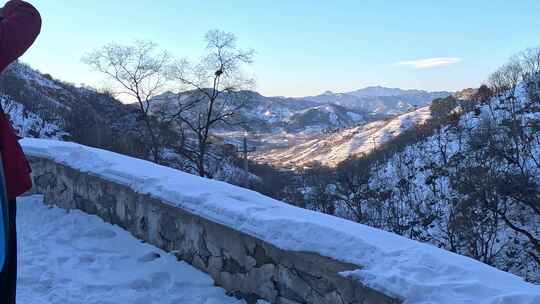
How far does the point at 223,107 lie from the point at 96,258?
32.2m

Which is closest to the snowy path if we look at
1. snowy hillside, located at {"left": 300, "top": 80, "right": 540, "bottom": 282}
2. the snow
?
the snow

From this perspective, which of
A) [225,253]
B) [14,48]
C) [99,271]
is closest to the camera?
[14,48]

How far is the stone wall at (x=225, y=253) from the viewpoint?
10.6ft

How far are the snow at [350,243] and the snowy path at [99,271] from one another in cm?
50

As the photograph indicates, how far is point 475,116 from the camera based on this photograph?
47438mm

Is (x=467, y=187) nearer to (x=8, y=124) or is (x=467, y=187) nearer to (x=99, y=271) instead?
(x=99, y=271)

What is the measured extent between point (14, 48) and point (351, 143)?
4714 inches

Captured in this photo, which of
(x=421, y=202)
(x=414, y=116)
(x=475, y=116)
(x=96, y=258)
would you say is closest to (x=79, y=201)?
(x=96, y=258)

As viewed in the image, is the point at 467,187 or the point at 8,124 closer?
the point at 8,124

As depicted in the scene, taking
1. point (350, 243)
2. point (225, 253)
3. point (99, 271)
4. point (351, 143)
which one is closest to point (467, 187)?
point (225, 253)

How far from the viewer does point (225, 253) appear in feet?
13.5

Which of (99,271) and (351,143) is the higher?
(99,271)

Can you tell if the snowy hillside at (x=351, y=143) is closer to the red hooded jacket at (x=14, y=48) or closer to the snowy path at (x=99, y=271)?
the snowy path at (x=99, y=271)

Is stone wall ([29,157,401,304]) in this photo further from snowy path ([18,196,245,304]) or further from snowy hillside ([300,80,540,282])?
snowy hillside ([300,80,540,282])
